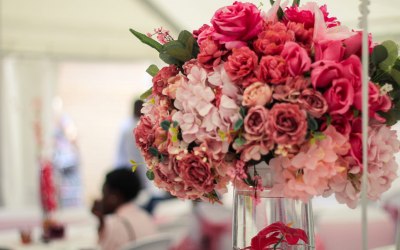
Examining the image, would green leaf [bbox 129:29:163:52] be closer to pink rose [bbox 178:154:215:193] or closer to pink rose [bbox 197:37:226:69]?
pink rose [bbox 197:37:226:69]

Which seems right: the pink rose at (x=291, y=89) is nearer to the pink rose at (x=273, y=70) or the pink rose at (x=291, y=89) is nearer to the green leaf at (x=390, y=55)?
the pink rose at (x=273, y=70)

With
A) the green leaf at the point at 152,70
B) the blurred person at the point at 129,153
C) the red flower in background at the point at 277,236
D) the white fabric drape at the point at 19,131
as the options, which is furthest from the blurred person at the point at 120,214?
the white fabric drape at the point at 19,131

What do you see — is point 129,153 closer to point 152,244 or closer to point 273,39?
point 152,244

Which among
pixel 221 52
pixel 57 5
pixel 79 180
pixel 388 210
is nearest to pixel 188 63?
pixel 221 52

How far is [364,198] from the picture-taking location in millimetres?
1140

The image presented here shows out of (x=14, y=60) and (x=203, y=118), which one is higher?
(x=14, y=60)

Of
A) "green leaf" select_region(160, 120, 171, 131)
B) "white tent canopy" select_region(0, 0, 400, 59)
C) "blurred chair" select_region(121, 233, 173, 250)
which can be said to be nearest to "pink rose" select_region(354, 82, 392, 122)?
"green leaf" select_region(160, 120, 171, 131)

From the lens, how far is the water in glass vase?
4.38ft

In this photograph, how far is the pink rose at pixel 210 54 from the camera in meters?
1.30

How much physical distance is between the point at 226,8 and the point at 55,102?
6929 millimetres

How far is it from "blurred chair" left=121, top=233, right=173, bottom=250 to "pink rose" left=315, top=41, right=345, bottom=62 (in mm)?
2081

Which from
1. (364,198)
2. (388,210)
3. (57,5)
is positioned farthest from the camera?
(57,5)

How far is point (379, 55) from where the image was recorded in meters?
1.29

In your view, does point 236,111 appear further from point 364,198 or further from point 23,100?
point 23,100
